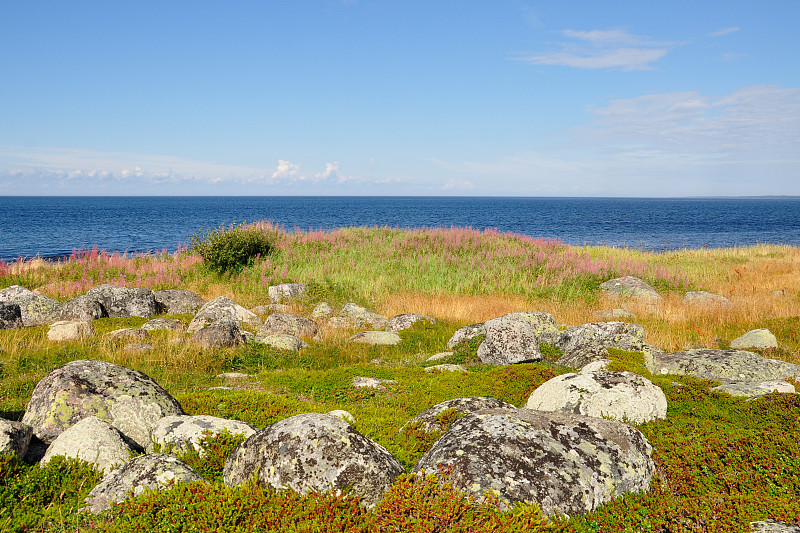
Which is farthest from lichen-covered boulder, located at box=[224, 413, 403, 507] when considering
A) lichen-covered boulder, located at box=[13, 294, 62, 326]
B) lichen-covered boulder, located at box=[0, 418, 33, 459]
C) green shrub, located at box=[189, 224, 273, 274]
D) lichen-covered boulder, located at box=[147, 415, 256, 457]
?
green shrub, located at box=[189, 224, 273, 274]

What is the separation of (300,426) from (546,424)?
252 centimetres

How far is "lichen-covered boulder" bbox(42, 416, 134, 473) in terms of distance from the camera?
5.75 metres

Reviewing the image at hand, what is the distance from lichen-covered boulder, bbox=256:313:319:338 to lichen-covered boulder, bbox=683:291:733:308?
46.3 ft

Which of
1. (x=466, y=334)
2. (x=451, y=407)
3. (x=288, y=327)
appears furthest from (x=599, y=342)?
(x=288, y=327)

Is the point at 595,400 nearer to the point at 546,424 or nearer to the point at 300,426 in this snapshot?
the point at 546,424

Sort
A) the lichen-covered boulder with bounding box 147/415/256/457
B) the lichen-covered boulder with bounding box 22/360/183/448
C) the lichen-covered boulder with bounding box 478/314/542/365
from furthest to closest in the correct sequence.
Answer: the lichen-covered boulder with bounding box 478/314/542/365
the lichen-covered boulder with bounding box 22/360/183/448
the lichen-covered boulder with bounding box 147/415/256/457

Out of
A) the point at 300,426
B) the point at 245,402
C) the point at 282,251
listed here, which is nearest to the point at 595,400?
the point at 300,426

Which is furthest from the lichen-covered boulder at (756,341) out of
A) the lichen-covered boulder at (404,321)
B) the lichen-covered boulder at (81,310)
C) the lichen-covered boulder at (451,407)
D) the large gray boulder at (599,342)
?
the lichen-covered boulder at (81,310)

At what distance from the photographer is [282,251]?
25.7 m

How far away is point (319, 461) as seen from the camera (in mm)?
4711

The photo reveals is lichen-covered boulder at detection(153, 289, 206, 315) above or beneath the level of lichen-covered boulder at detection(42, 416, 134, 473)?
beneath

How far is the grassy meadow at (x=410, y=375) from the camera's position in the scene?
4.48 meters

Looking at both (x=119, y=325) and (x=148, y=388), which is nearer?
(x=148, y=388)

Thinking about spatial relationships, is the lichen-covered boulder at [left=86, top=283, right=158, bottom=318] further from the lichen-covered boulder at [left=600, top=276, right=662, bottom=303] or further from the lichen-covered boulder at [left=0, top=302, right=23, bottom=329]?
the lichen-covered boulder at [left=600, top=276, right=662, bottom=303]
